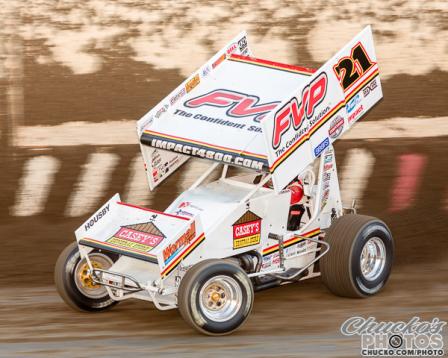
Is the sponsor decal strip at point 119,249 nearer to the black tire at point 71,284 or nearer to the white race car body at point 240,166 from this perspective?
the white race car body at point 240,166

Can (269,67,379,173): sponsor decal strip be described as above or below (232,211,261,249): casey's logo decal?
above

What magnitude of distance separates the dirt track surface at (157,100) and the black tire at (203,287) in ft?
3.30

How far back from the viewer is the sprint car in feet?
37.9

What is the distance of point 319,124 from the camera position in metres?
12.5

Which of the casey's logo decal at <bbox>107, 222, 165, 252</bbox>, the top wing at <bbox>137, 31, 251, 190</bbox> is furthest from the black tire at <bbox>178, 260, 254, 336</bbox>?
the top wing at <bbox>137, 31, 251, 190</bbox>

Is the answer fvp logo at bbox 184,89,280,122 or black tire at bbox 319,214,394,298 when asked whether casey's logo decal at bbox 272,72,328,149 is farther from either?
black tire at bbox 319,214,394,298

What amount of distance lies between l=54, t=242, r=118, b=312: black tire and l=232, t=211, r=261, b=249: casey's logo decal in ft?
4.88

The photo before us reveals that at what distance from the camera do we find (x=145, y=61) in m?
16.9

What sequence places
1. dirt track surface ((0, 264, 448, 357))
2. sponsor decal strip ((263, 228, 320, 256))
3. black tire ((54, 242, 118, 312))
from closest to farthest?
1. dirt track surface ((0, 264, 448, 357))
2. black tire ((54, 242, 118, 312))
3. sponsor decal strip ((263, 228, 320, 256))

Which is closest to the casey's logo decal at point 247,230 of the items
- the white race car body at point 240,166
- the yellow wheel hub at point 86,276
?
the white race car body at point 240,166

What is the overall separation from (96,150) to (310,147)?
4529mm

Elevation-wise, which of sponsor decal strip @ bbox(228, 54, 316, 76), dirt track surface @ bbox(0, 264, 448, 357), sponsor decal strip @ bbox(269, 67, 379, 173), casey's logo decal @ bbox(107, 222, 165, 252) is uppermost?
sponsor decal strip @ bbox(228, 54, 316, 76)

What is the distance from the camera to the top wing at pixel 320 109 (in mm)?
11930

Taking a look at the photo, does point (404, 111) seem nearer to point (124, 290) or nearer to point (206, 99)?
point (206, 99)
